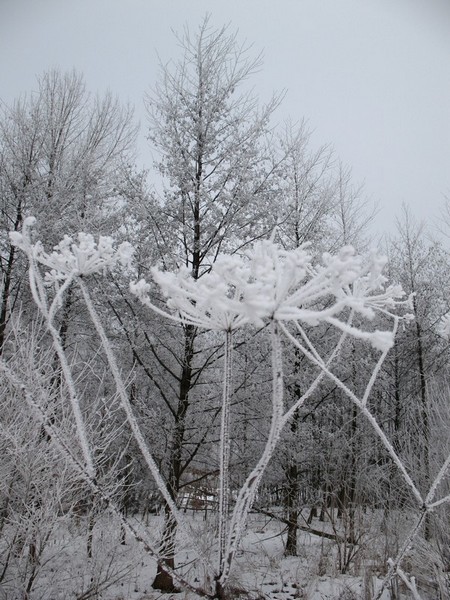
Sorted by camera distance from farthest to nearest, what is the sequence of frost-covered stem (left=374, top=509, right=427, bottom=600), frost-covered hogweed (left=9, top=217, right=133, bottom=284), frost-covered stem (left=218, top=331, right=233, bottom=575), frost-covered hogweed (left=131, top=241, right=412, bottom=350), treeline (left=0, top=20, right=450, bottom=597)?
treeline (left=0, top=20, right=450, bottom=597) → frost-covered hogweed (left=9, top=217, right=133, bottom=284) → frost-covered stem (left=374, top=509, right=427, bottom=600) → frost-covered stem (left=218, top=331, right=233, bottom=575) → frost-covered hogweed (left=131, top=241, right=412, bottom=350)

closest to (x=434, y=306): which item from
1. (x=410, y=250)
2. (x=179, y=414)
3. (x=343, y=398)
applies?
(x=410, y=250)

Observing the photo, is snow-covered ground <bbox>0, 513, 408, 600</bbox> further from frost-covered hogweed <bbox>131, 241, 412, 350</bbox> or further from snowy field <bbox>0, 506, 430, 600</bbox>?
frost-covered hogweed <bbox>131, 241, 412, 350</bbox>

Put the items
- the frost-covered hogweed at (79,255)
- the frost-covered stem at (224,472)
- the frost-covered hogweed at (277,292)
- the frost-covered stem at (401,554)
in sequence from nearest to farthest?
1. the frost-covered hogweed at (277,292)
2. the frost-covered stem at (224,472)
3. the frost-covered stem at (401,554)
4. the frost-covered hogweed at (79,255)

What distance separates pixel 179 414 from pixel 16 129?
7.54 meters

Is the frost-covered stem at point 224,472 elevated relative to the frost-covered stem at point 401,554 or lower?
elevated

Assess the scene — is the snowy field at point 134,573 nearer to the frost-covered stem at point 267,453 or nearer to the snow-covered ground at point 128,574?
the snow-covered ground at point 128,574

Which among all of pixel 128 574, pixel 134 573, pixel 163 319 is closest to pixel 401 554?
pixel 163 319

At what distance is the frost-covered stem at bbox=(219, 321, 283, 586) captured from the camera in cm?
124

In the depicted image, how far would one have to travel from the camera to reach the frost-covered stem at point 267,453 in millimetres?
1241

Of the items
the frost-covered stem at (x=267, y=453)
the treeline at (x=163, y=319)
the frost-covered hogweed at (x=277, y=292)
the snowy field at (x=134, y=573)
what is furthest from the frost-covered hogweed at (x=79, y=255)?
the snowy field at (x=134, y=573)

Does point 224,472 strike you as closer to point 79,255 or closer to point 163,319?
point 79,255

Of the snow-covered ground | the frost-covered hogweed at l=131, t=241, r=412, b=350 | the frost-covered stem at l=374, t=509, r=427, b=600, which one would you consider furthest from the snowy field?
the frost-covered hogweed at l=131, t=241, r=412, b=350

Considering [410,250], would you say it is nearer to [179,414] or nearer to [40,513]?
[179,414]

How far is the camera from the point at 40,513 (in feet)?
20.6
